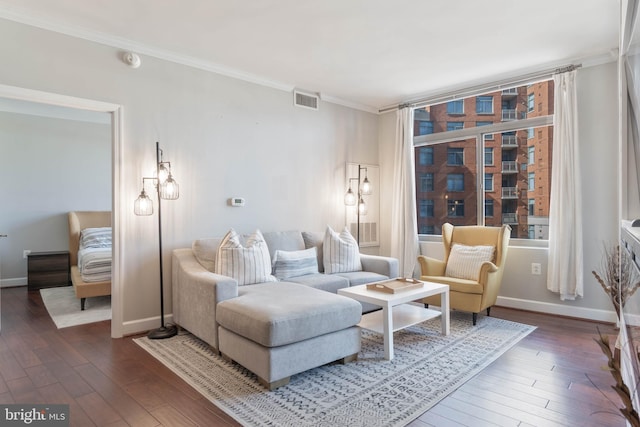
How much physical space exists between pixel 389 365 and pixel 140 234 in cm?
251

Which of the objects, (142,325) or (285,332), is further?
(142,325)

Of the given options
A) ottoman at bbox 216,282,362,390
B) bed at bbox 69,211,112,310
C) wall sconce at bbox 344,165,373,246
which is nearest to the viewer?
ottoman at bbox 216,282,362,390

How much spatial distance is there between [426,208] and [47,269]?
5.65 meters

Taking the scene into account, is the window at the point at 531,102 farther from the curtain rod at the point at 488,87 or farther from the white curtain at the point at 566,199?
the white curtain at the point at 566,199

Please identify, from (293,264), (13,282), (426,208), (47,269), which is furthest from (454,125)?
(13,282)

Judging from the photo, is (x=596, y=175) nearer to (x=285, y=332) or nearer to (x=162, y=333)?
(x=285, y=332)

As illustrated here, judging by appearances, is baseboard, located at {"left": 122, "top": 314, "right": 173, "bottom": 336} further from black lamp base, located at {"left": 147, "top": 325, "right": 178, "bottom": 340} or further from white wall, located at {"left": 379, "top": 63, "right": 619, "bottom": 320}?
white wall, located at {"left": 379, "top": 63, "right": 619, "bottom": 320}

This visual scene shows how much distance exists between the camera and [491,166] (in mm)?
4570

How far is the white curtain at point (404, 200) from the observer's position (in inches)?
199

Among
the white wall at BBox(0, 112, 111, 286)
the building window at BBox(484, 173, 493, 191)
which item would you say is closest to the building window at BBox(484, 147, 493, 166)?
the building window at BBox(484, 173, 493, 191)

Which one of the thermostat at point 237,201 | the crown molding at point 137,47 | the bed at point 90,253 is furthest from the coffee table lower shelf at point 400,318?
the bed at point 90,253

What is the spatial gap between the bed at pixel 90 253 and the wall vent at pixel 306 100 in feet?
9.72

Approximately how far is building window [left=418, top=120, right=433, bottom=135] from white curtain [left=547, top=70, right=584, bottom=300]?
1.58m

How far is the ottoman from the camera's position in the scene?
2.30 metres
